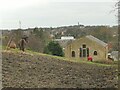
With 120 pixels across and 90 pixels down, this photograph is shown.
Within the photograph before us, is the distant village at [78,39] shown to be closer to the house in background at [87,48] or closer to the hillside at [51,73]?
the house in background at [87,48]

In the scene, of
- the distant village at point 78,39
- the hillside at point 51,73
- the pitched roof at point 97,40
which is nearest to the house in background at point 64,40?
the distant village at point 78,39

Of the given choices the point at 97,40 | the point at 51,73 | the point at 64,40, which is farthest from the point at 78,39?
the point at 51,73

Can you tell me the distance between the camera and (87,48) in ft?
16.2

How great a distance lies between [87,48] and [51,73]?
2.19ft

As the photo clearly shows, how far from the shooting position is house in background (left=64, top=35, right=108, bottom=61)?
471 cm

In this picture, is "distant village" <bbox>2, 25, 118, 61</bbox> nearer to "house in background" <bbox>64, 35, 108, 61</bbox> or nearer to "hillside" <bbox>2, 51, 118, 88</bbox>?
"house in background" <bbox>64, 35, 108, 61</bbox>

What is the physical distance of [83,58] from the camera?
16.8 ft

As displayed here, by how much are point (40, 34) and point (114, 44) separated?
113 centimetres

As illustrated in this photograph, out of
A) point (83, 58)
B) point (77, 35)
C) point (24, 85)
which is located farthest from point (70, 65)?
point (24, 85)

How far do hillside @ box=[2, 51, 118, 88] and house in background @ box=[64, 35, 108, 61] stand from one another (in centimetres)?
16

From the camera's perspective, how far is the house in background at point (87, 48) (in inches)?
185

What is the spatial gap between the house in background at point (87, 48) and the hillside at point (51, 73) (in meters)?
0.16

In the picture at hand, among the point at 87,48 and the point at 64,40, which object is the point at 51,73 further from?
the point at 87,48

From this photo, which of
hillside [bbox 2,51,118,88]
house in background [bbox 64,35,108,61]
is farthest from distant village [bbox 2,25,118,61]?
hillside [bbox 2,51,118,88]
